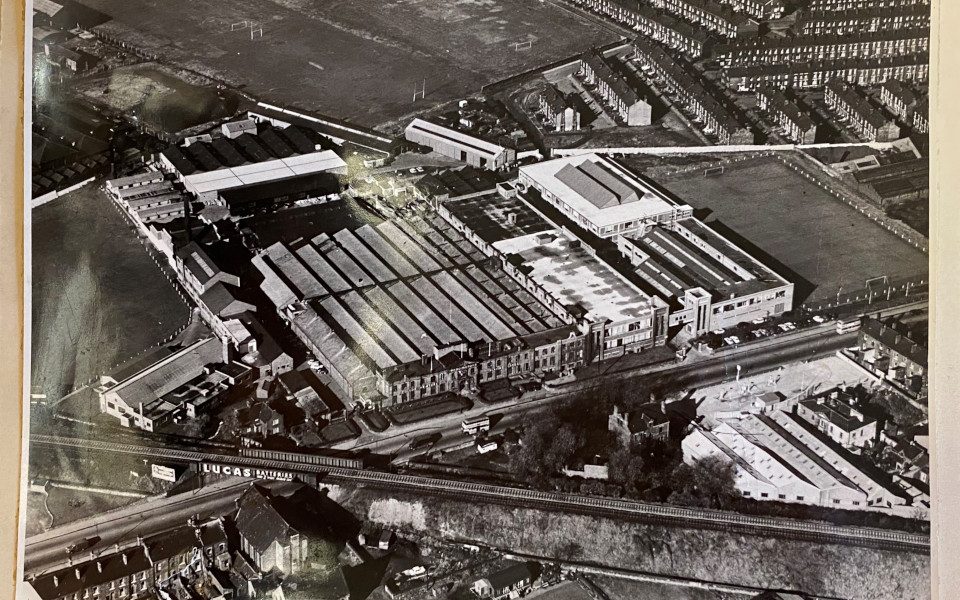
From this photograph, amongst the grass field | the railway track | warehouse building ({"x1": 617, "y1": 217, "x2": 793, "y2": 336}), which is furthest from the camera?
the grass field

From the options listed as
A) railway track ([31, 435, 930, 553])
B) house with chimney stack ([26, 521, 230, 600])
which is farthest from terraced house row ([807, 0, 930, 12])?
house with chimney stack ([26, 521, 230, 600])

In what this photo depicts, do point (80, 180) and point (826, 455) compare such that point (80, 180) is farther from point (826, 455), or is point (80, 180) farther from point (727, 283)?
point (826, 455)

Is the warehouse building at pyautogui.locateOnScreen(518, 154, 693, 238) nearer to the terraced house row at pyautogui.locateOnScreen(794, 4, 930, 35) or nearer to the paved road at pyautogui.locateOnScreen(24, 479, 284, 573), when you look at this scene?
the terraced house row at pyautogui.locateOnScreen(794, 4, 930, 35)

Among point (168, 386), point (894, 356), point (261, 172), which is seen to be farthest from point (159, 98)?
point (894, 356)

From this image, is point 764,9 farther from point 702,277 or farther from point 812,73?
point 702,277

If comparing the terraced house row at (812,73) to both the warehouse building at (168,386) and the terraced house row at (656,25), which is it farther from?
the warehouse building at (168,386)

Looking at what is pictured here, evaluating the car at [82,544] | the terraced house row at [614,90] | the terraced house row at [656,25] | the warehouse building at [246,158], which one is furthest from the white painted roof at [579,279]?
the car at [82,544]
